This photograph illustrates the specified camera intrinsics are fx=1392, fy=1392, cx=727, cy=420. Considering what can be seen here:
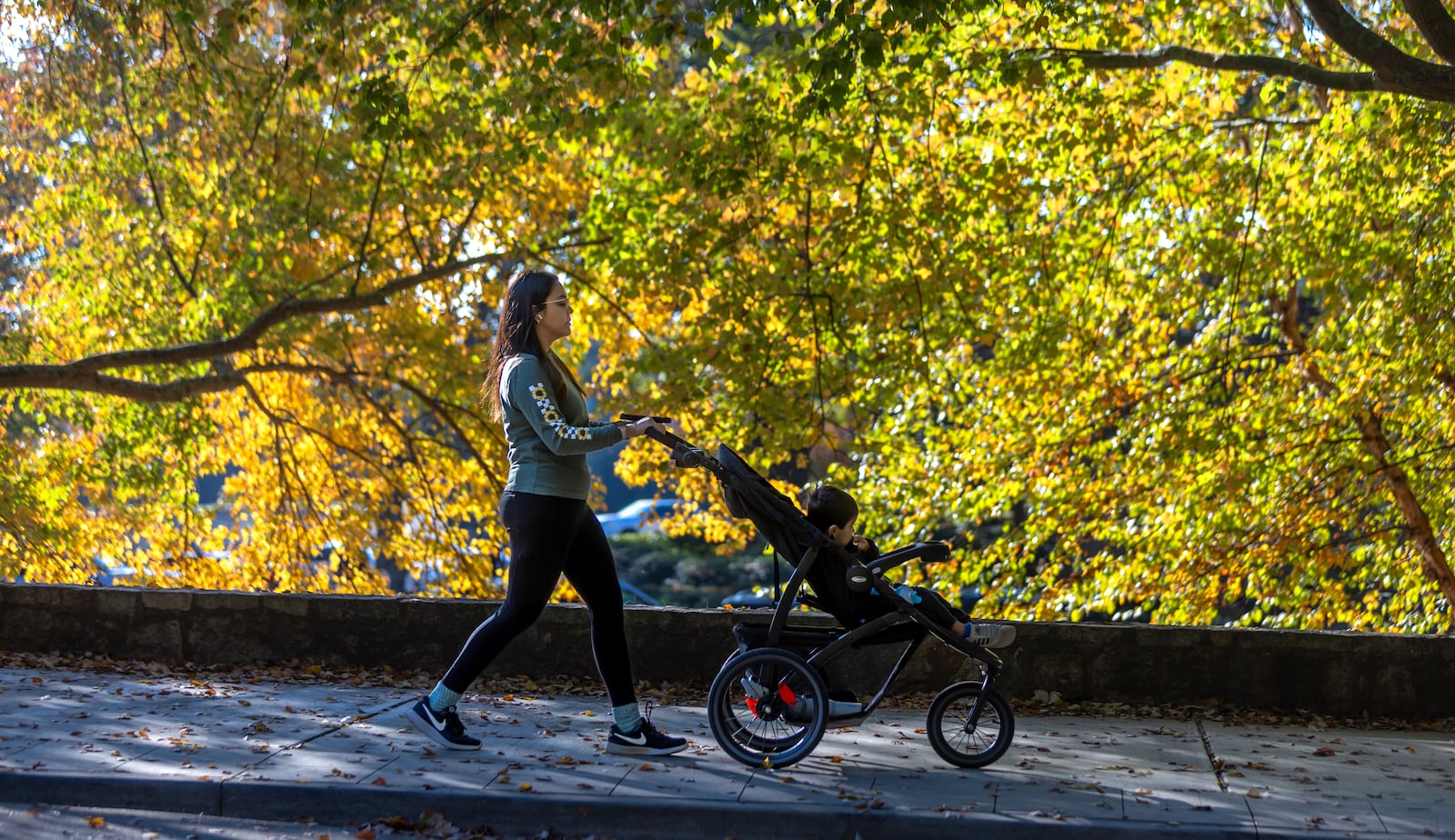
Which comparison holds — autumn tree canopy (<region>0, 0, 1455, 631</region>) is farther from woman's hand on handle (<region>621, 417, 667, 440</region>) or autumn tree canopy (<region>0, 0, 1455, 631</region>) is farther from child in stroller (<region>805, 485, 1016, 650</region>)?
child in stroller (<region>805, 485, 1016, 650</region>)

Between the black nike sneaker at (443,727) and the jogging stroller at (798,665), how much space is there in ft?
3.46

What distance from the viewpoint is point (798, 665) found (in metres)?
5.65

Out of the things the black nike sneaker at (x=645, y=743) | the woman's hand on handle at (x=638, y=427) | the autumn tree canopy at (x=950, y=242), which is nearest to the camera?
the woman's hand on handle at (x=638, y=427)

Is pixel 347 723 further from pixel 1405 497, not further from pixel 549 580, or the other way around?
pixel 1405 497

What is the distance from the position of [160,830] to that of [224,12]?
711 cm

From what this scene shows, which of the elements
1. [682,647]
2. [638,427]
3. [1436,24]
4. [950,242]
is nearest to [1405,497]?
[950,242]

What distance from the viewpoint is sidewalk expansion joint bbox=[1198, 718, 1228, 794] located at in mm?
5484

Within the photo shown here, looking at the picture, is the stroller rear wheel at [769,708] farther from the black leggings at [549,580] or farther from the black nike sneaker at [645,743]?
the black leggings at [549,580]

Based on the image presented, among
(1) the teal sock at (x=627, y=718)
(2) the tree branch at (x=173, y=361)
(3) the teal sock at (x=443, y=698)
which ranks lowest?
(1) the teal sock at (x=627, y=718)

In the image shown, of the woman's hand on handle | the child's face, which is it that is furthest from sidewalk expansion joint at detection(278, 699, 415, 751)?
the child's face

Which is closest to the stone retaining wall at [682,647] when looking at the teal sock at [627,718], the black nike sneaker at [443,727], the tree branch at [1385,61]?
the teal sock at [627,718]

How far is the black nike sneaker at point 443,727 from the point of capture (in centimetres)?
581

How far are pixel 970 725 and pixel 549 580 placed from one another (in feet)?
6.13

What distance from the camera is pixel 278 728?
629cm
